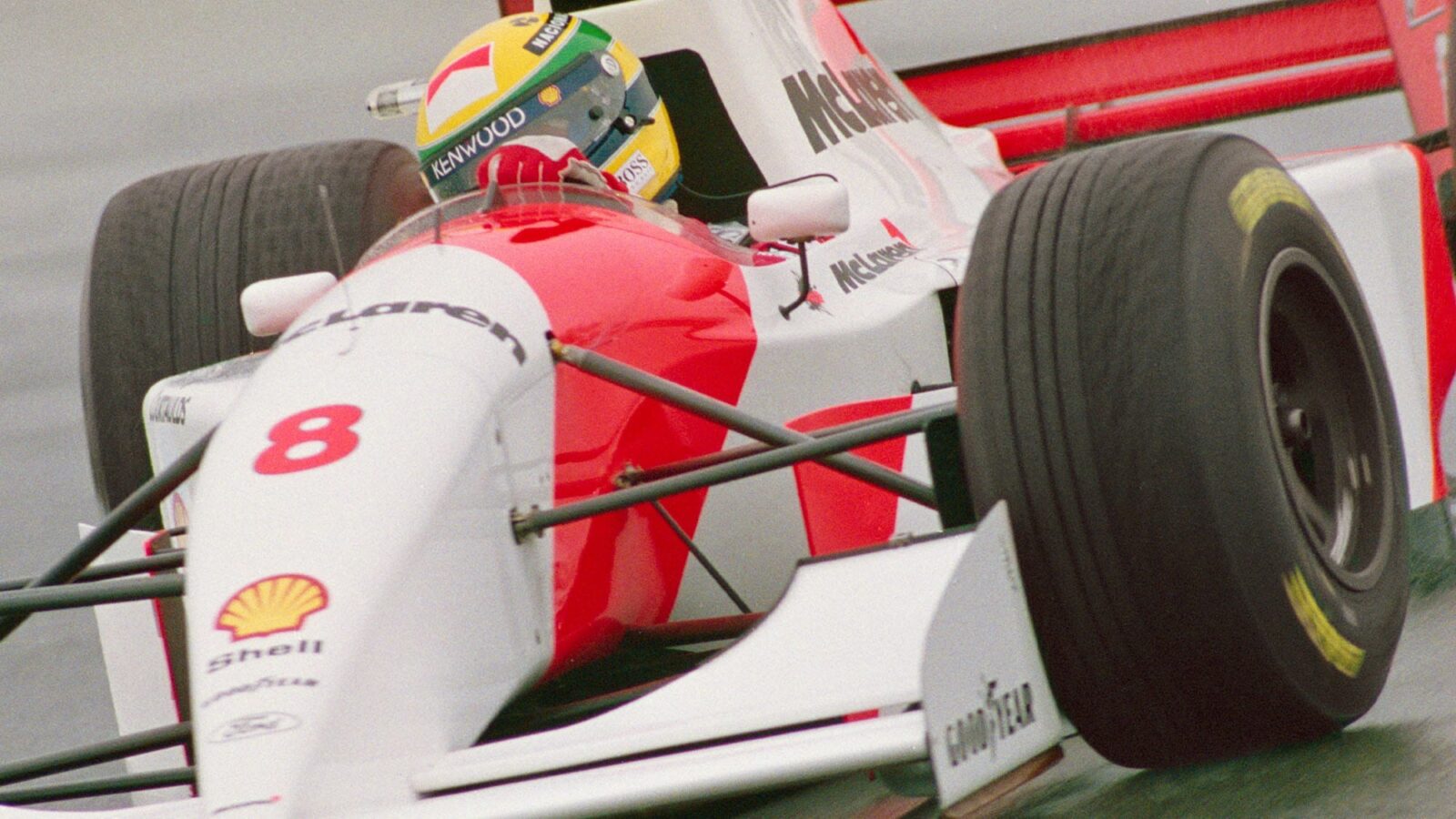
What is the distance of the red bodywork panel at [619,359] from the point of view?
193 cm

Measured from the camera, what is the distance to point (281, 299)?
236 cm

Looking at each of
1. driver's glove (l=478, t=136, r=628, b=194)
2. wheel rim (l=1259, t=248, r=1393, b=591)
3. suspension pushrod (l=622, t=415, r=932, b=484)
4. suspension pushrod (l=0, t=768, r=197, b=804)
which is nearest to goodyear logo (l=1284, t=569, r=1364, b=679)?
wheel rim (l=1259, t=248, r=1393, b=591)

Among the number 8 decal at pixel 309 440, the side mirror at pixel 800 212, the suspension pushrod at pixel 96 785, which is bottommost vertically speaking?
the suspension pushrod at pixel 96 785

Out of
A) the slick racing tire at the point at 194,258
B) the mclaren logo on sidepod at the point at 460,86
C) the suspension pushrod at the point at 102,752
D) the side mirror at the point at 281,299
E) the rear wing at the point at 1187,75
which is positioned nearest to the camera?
the suspension pushrod at the point at 102,752

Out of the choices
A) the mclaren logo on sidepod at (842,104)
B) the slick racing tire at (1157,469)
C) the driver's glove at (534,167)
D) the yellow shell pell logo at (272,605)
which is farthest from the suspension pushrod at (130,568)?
the mclaren logo on sidepod at (842,104)

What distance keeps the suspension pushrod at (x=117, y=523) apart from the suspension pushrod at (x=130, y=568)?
0.26ft

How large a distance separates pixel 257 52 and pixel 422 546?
11.7ft

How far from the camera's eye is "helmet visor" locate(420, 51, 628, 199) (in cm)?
264

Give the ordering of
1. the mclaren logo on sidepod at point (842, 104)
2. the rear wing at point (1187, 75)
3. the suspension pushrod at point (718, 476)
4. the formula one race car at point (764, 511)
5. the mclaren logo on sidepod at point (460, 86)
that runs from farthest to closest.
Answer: the rear wing at point (1187, 75) < the mclaren logo on sidepod at point (842, 104) < the mclaren logo on sidepod at point (460, 86) < the suspension pushrod at point (718, 476) < the formula one race car at point (764, 511)

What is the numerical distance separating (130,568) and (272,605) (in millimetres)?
819

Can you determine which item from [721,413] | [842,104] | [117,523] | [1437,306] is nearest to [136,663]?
[117,523]

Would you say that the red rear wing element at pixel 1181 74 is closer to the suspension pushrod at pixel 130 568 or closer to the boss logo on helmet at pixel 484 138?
the boss logo on helmet at pixel 484 138

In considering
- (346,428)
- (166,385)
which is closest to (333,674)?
(346,428)

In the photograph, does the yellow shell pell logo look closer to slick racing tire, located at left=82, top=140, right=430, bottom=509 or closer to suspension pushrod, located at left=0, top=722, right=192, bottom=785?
suspension pushrod, located at left=0, top=722, right=192, bottom=785
